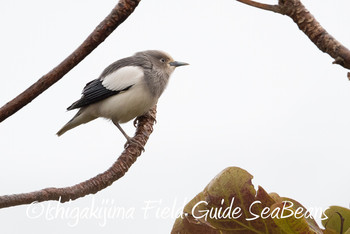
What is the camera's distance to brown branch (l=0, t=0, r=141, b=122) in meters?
2.04

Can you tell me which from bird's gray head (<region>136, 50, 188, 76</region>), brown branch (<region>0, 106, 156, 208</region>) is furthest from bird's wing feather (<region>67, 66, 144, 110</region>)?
brown branch (<region>0, 106, 156, 208</region>)

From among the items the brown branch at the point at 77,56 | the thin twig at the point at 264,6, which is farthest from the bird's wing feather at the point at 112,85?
the thin twig at the point at 264,6

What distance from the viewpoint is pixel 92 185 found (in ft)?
9.16

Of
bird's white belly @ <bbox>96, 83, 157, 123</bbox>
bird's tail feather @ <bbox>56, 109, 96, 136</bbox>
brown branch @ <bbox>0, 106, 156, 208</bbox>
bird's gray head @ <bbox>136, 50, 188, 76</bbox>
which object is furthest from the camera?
bird's gray head @ <bbox>136, 50, 188, 76</bbox>

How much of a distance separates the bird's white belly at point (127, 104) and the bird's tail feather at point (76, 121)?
0.57 feet

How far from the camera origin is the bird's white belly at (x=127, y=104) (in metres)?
5.07

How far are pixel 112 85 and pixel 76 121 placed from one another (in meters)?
0.61

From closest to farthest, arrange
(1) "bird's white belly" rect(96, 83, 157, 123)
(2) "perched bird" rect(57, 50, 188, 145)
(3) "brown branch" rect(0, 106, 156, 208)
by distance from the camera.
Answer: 1. (3) "brown branch" rect(0, 106, 156, 208)
2. (1) "bird's white belly" rect(96, 83, 157, 123)
3. (2) "perched bird" rect(57, 50, 188, 145)

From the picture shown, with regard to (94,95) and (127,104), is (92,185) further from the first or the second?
(94,95)

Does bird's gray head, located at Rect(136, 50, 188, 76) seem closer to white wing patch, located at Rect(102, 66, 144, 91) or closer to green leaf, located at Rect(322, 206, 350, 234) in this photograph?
white wing patch, located at Rect(102, 66, 144, 91)

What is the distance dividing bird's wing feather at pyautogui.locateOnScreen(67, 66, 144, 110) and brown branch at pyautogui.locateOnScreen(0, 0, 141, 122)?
3168 millimetres

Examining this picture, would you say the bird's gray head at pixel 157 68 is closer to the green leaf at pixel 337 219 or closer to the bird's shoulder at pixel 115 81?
the bird's shoulder at pixel 115 81

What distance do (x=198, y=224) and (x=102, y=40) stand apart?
0.86 m

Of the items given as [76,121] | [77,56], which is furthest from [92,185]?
[76,121]
